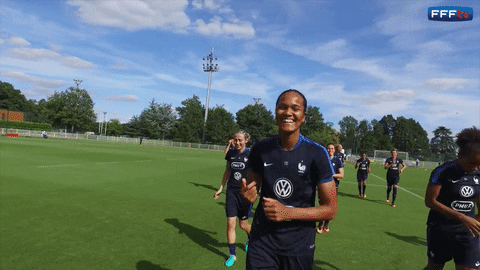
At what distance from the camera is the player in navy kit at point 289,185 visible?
2.48m

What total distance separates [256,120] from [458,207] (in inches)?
3370

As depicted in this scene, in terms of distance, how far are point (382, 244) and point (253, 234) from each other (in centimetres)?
573

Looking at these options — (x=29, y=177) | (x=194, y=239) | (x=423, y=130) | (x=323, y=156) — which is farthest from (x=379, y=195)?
(x=423, y=130)

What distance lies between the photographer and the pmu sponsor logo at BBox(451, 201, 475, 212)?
A: 3689 millimetres

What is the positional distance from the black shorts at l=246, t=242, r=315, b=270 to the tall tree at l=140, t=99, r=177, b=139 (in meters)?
82.7

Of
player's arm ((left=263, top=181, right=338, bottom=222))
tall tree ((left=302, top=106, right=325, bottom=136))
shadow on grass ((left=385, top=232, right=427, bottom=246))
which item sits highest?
tall tree ((left=302, top=106, right=325, bottom=136))

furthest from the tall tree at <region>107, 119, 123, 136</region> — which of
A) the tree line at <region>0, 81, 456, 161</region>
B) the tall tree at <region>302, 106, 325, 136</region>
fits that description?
the tall tree at <region>302, 106, 325, 136</region>

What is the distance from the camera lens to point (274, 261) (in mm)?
2631

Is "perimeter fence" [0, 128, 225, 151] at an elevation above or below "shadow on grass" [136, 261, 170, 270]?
above

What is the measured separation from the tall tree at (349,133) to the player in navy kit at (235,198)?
129 metres

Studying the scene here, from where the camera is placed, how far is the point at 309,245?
2.64 meters

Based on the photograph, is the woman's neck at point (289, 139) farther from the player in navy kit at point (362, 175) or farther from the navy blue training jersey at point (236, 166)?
the player in navy kit at point (362, 175)

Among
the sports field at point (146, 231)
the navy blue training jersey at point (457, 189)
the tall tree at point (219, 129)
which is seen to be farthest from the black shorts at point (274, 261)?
the tall tree at point (219, 129)

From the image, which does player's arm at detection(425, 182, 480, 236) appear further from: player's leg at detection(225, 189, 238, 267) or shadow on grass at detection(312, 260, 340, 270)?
player's leg at detection(225, 189, 238, 267)
